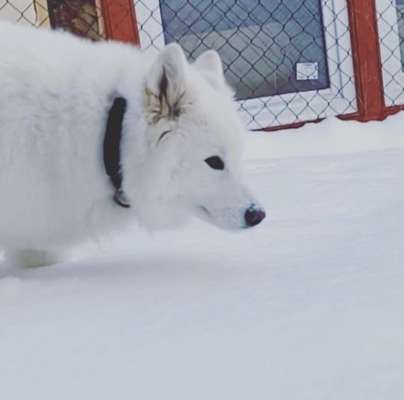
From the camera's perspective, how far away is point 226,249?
2531 mm

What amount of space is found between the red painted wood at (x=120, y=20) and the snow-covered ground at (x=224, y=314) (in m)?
2.20

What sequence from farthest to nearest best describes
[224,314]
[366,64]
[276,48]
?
[276,48]
[366,64]
[224,314]

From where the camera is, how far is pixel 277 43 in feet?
17.6

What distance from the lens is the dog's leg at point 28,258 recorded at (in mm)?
2465

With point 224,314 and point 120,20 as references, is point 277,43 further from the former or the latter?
point 224,314

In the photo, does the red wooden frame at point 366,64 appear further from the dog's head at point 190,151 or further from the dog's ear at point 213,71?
the dog's head at point 190,151

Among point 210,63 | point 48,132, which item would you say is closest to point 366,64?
point 210,63

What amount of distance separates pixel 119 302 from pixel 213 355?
0.43 m

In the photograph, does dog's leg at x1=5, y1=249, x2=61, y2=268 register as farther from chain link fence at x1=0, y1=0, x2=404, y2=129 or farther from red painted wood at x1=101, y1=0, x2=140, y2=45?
chain link fence at x1=0, y1=0, x2=404, y2=129

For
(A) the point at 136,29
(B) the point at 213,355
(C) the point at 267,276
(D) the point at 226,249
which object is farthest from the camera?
(A) the point at 136,29

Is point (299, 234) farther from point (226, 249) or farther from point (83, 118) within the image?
point (83, 118)

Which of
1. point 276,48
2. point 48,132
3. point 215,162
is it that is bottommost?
point 276,48

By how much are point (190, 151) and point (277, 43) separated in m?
3.23

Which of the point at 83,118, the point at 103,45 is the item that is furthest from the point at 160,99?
the point at 103,45
